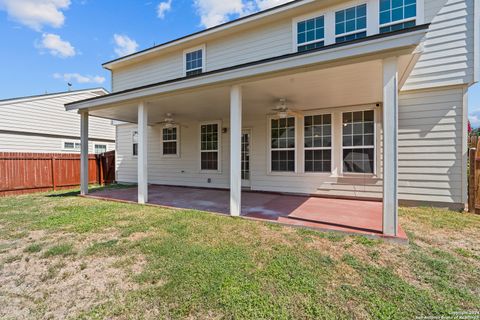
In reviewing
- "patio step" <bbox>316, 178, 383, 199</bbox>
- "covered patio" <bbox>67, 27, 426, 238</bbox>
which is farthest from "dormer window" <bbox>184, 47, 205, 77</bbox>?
"patio step" <bbox>316, 178, 383, 199</bbox>

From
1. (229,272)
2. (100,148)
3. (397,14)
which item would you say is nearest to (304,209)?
(229,272)

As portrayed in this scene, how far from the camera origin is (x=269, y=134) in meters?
8.00

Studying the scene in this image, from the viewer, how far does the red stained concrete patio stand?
4160mm

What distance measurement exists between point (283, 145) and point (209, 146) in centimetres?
317

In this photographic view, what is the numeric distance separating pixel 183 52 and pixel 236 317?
943 centimetres

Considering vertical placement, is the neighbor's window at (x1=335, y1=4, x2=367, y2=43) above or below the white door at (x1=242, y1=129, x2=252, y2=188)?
above

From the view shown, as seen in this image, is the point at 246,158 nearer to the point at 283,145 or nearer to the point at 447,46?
the point at 283,145

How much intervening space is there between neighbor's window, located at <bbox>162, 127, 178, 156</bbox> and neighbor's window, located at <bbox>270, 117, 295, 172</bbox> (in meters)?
4.54

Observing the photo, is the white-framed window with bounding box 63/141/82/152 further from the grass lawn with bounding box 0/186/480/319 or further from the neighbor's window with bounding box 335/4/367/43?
the neighbor's window with bounding box 335/4/367/43

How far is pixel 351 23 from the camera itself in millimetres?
6285

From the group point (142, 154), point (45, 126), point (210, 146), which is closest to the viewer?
point (142, 154)

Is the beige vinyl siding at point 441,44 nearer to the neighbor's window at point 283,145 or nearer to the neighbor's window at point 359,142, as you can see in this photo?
the neighbor's window at point 359,142

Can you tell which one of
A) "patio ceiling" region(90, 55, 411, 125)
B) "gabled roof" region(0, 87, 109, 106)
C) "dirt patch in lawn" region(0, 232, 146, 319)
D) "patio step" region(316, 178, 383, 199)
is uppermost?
"gabled roof" region(0, 87, 109, 106)

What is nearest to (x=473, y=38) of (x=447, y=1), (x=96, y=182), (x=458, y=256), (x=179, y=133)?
(x=447, y=1)
